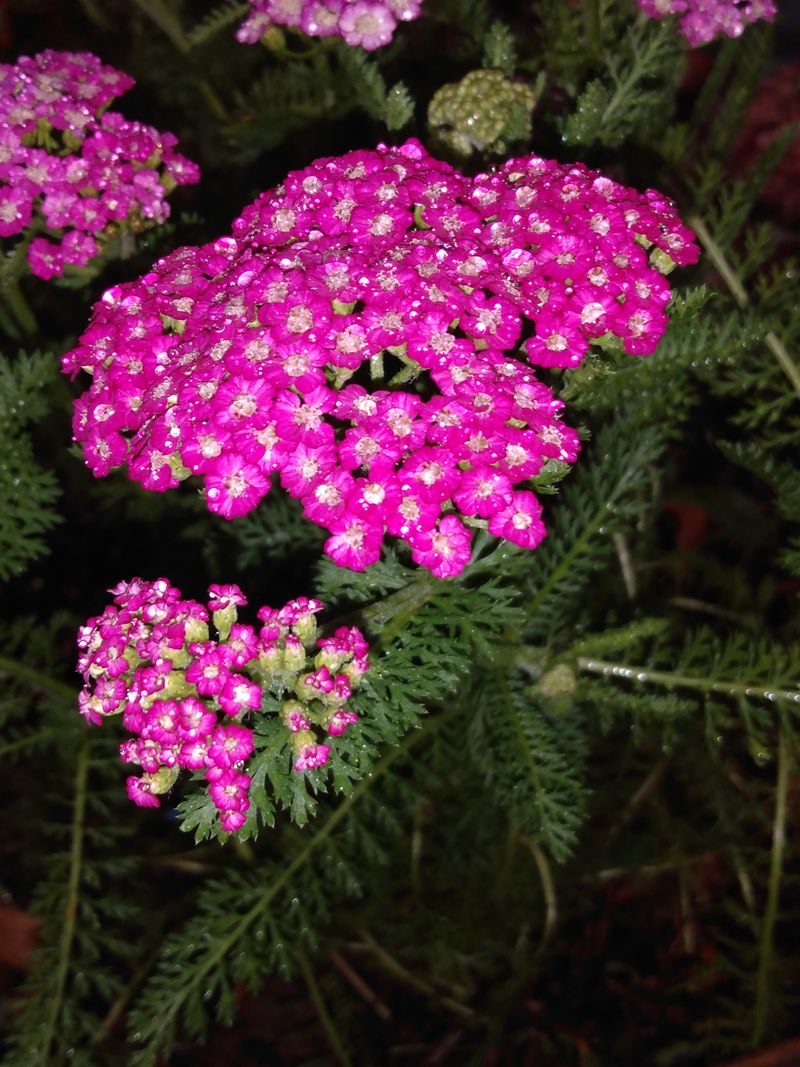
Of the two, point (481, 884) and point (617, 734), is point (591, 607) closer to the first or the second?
point (617, 734)

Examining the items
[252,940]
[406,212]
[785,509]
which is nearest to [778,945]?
[785,509]

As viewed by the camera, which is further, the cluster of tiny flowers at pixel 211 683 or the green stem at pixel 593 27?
the green stem at pixel 593 27

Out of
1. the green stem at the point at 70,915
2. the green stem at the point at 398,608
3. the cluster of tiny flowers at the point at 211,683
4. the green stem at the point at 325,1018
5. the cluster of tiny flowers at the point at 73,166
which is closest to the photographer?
the cluster of tiny flowers at the point at 211,683

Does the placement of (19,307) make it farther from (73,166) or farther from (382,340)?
(382,340)

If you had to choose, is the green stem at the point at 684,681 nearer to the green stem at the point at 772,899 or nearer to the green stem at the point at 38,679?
the green stem at the point at 772,899

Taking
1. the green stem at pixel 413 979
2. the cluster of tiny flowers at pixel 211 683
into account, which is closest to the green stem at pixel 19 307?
the cluster of tiny flowers at pixel 211 683

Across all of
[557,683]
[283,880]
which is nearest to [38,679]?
[283,880]
